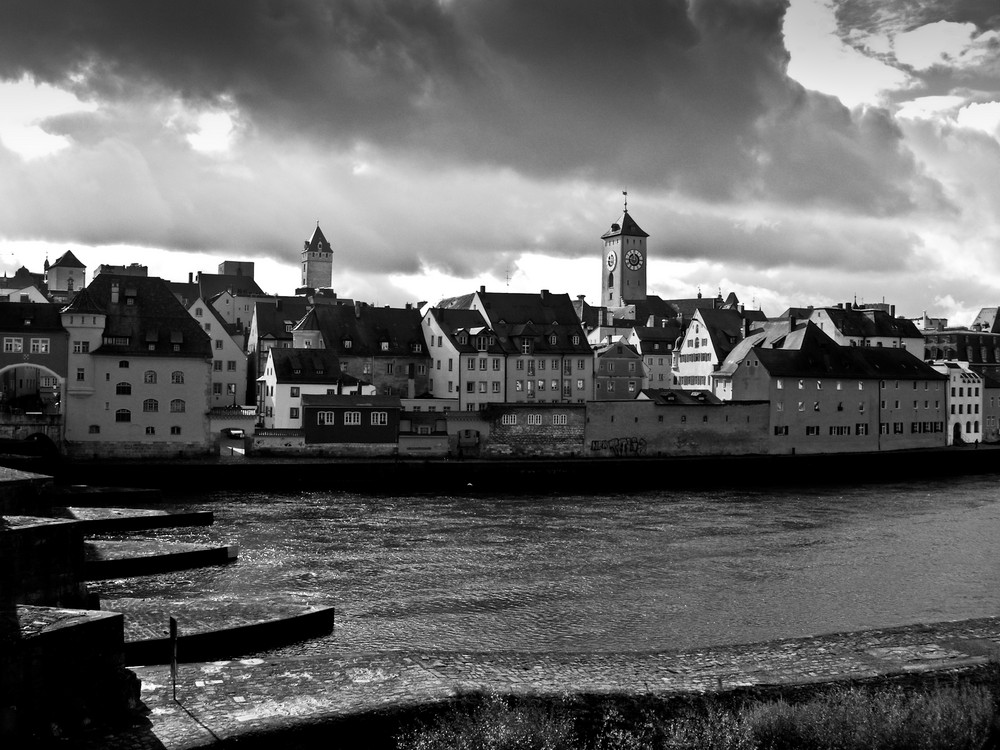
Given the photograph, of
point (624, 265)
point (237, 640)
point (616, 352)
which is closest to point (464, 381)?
point (616, 352)

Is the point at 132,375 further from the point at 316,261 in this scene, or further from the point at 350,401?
the point at 316,261

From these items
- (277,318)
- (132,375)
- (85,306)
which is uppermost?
(277,318)

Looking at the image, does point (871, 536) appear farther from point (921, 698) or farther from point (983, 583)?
point (921, 698)

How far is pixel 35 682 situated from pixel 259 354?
58121 millimetres

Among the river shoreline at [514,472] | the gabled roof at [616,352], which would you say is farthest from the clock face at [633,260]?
the river shoreline at [514,472]

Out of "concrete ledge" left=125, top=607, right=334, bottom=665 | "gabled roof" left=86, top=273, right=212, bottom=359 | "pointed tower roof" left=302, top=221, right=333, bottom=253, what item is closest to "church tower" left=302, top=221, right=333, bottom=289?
"pointed tower roof" left=302, top=221, right=333, bottom=253

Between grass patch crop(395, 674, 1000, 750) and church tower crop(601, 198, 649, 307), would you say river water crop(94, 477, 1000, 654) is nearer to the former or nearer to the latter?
grass patch crop(395, 674, 1000, 750)

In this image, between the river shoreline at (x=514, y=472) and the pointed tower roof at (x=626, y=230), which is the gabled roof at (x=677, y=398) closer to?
the river shoreline at (x=514, y=472)

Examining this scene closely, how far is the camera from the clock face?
12081 cm

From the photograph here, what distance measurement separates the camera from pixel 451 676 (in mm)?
14523

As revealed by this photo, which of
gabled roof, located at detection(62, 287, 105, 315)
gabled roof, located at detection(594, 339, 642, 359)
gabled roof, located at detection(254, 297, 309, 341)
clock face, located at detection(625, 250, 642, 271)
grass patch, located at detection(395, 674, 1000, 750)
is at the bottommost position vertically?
grass patch, located at detection(395, 674, 1000, 750)

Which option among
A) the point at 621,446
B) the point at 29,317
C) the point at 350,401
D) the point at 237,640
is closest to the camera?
the point at 237,640

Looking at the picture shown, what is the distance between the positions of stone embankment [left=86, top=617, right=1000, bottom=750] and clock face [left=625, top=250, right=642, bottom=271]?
346 ft

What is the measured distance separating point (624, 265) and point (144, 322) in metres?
79.4
